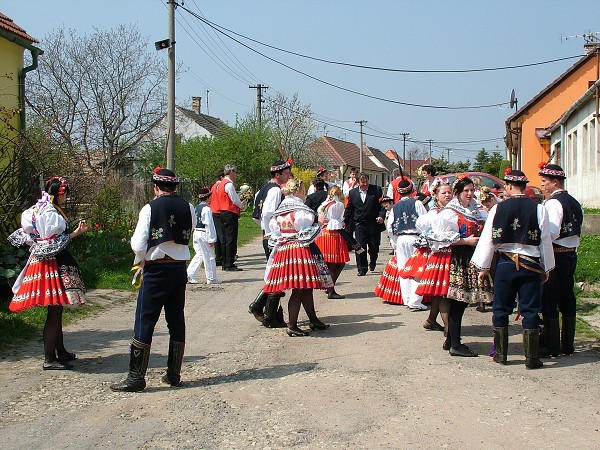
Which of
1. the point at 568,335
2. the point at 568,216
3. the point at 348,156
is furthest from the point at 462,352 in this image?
the point at 348,156

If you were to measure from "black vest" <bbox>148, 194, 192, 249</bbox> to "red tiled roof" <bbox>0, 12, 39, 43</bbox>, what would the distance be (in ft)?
34.3

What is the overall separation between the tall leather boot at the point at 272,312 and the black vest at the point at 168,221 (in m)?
2.70

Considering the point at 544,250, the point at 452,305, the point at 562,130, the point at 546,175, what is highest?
the point at 562,130

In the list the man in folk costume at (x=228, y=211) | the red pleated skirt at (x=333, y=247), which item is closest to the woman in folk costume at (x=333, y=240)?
the red pleated skirt at (x=333, y=247)

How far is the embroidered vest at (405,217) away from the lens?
34.2 feet

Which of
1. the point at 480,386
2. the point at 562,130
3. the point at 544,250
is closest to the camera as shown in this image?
the point at 480,386

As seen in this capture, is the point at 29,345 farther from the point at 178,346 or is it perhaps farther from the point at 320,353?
the point at 320,353

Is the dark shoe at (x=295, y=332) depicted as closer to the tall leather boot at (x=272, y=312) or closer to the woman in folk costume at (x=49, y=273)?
the tall leather boot at (x=272, y=312)

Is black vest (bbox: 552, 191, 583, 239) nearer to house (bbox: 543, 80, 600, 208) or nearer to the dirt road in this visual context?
the dirt road

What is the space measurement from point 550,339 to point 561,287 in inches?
21.8

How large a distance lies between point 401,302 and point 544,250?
3.87 metres

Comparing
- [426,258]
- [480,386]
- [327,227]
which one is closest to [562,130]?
[327,227]

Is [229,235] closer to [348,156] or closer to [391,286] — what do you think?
[391,286]

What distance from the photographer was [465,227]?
7.70 metres
